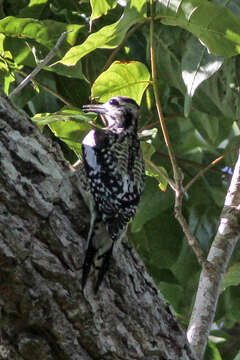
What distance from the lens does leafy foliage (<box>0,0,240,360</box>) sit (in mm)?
2938

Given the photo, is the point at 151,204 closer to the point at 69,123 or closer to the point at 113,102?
the point at 113,102

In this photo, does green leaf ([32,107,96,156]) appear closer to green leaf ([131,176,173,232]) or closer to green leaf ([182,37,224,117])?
green leaf ([182,37,224,117])

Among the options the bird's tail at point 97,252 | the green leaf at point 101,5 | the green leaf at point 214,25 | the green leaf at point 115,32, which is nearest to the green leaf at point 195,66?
the green leaf at point 214,25

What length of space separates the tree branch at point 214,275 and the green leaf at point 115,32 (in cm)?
87

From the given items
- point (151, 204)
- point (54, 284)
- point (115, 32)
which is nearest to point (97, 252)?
point (54, 284)

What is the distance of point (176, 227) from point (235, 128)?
80 cm

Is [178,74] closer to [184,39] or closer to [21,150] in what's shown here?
[184,39]

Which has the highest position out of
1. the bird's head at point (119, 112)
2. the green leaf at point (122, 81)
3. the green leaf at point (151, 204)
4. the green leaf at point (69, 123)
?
the bird's head at point (119, 112)

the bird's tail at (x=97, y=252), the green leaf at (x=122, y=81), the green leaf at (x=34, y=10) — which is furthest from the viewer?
the green leaf at (x=34, y=10)

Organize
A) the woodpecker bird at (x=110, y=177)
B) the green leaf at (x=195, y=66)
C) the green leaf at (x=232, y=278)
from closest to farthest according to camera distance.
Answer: the woodpecker bird at (x=110, y=177)
the green leaf at (x=195, y=66)
the green leaf at (x=232, y=278)

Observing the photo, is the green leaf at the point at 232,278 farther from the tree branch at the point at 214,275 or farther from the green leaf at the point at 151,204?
the green leaf at the point at 151,204

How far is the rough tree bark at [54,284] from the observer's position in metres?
2.38

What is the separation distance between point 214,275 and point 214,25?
1084 millimetres

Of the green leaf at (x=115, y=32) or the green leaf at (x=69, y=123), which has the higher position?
the green leaf at (x=115, y=32)
